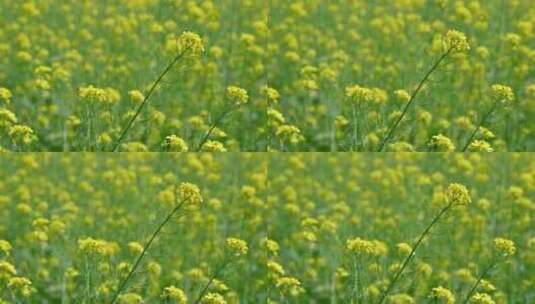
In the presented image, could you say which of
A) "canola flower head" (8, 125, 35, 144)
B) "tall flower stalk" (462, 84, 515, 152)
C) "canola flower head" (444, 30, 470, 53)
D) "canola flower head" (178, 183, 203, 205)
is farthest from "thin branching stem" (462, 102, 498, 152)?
"canola flower head" (8, 125, 35, 144)

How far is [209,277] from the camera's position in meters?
5.68

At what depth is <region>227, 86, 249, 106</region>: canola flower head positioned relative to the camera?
562cm

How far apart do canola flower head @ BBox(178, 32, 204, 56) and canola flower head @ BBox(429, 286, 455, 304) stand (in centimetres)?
134

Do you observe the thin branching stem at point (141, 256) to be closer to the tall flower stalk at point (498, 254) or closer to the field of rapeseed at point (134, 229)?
the field of rapeseed at point (134, 229)

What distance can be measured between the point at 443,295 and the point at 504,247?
0.31 meters

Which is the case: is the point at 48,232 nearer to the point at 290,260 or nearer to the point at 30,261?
the point at 30,261

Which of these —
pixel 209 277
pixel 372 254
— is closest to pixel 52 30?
pixel 209 277

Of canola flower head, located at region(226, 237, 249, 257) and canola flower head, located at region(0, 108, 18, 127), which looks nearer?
canola flower head, located at region(0, 108, 18, 127)

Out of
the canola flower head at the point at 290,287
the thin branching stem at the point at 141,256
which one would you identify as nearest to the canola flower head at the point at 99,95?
the thin branching stem at the point at 141,256

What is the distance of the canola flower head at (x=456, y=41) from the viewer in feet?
18.2

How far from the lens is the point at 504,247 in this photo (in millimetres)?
5613

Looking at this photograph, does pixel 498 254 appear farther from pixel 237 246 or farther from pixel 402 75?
pixel 237 246

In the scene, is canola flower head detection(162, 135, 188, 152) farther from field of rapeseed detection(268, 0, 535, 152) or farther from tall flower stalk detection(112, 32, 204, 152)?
field of rapeseed detection(268, 0, 535, 152)

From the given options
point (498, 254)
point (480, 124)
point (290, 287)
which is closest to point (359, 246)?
point (290, 287)
